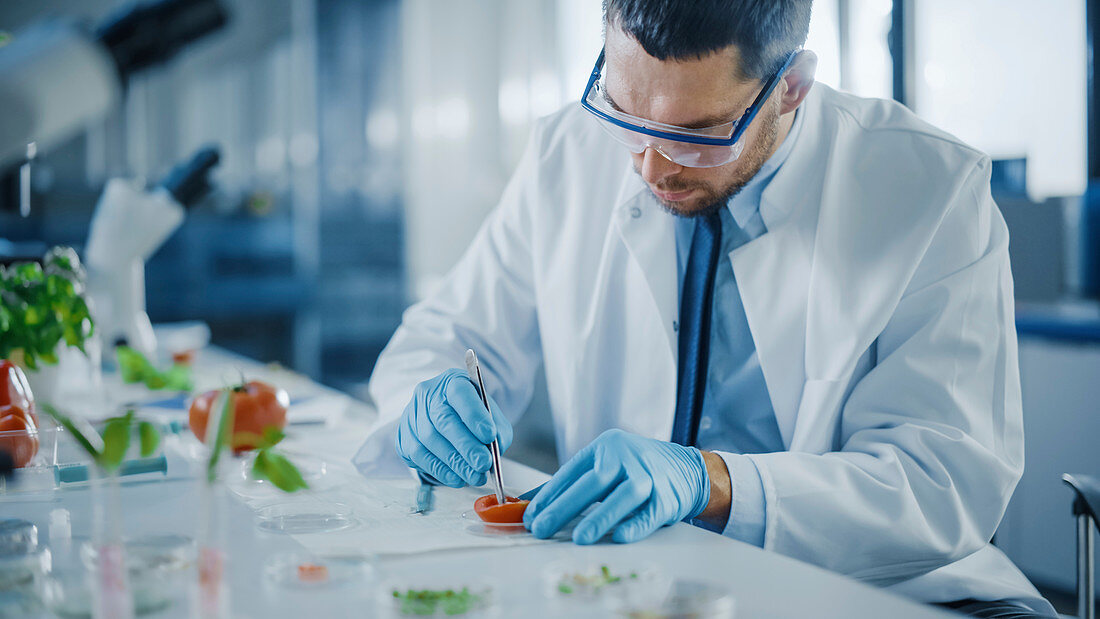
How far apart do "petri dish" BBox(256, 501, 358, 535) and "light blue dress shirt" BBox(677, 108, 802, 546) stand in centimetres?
65

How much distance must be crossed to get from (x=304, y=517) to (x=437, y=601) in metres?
0.34

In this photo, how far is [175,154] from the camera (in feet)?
15.6

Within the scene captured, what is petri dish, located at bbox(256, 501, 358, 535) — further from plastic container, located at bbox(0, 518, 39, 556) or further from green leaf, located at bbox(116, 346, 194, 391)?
green leaf, located at bbox(116, 346, 194, 391)

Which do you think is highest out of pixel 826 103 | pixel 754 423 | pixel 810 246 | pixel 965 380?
pixel 826 103

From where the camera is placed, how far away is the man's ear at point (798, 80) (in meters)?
1.28

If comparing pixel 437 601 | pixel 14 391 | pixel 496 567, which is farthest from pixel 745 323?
pixel 14 391

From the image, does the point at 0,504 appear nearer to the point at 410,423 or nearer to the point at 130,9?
the point at 410,423

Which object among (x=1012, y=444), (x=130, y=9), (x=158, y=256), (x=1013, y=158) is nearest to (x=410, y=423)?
(x=130, y=9)

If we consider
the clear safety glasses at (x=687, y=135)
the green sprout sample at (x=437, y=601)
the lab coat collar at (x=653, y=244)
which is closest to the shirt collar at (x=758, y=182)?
the lab coat collar at (x=653, y=244)

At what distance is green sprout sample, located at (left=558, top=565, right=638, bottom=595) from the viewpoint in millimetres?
779

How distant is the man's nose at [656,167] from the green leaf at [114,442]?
0.82m

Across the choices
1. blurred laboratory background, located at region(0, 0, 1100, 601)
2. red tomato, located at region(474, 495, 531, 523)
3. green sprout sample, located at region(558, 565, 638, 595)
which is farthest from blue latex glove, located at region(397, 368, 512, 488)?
blurred laboratory background, located at region(0, 0, 1100, 601)

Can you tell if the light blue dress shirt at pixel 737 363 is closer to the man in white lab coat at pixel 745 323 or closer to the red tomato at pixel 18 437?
the man in white lab coat at pixel 745 323

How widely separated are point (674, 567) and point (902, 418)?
→ 0.52 m
